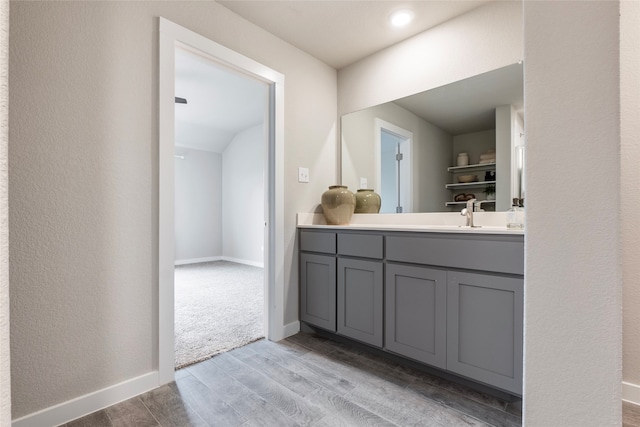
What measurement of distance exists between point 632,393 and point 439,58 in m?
2.25

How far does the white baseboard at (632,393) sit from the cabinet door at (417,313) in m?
0.92

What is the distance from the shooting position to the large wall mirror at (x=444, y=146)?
188 cm

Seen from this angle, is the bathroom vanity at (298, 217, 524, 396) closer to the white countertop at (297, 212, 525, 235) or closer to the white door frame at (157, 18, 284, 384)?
the white countertop at (297, 212, 525, 235)

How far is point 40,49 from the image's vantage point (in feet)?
4.21

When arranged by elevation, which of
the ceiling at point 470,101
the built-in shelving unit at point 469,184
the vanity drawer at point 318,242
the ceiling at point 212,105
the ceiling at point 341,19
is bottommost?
the vanity drawer at point 318,242

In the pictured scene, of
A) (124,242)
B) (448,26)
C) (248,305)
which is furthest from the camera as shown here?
(248,305)

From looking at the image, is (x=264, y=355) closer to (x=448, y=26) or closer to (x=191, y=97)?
(x=448, y=26)

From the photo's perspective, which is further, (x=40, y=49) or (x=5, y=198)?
(x=40, y=49)

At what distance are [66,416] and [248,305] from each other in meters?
1.74

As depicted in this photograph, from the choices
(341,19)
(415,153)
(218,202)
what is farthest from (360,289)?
(218,202)

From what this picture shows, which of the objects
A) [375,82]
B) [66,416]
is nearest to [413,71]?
[375,82]

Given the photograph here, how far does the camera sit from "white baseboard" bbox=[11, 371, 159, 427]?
4.14 feet

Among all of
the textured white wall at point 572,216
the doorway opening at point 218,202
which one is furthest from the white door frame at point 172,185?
the textured white wall at point 572,216

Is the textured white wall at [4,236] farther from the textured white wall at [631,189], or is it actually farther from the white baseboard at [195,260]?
the white baseboard at [195,260]
